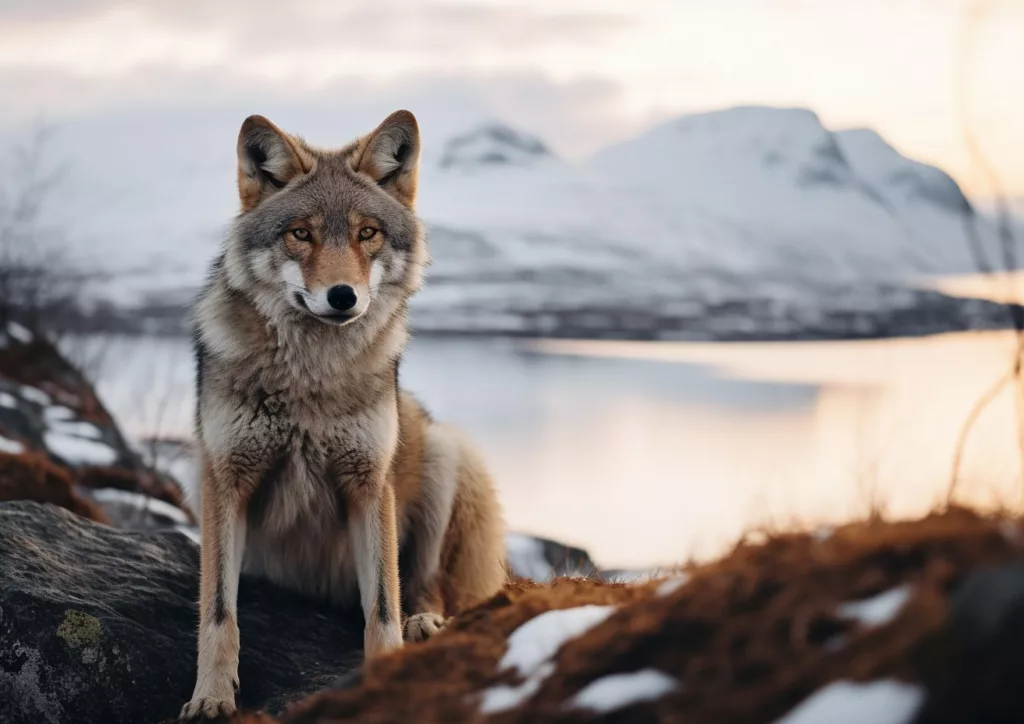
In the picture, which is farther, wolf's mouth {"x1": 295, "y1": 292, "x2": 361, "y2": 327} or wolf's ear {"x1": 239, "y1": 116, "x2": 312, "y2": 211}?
wolf's ear {"x1": 239, "y1": 116, "x2": 312, "y2": 211}

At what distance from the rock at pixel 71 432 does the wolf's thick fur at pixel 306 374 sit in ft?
23.7

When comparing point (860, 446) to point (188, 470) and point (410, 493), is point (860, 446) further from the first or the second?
point (188, 470)

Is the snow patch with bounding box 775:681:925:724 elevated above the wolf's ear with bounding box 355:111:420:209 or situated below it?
below

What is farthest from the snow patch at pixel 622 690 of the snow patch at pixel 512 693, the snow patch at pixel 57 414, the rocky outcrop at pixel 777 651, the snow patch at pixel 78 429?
the snow patch at pixel 57 414

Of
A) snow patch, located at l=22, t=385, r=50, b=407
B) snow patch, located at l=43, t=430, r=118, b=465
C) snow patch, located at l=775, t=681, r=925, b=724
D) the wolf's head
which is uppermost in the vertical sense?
the wolf's head

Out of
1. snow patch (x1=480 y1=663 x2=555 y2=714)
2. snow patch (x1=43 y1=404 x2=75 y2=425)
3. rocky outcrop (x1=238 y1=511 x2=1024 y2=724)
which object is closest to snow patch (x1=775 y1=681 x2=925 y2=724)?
rocky outcrop (x1=238 y1=511 x2=1024 y2=724)

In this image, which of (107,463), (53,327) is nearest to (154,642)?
(107,463)

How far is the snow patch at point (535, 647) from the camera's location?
2.93 metres

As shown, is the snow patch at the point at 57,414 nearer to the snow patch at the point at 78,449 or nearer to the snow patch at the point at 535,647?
the snow patch at the point at 78,449

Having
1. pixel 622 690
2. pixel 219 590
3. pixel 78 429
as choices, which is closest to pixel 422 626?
pixel 219 590

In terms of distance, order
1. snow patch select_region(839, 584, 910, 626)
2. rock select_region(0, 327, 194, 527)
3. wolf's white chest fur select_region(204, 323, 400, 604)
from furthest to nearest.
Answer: rock select_region(0, 327, 194, 527)
wolf's white chest fur select_region(204, 323, 400, 604)
snow patch select_region(839, 584, 910, 626)

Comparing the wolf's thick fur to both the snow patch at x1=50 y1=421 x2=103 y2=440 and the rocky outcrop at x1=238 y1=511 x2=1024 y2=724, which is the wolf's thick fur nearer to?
the rocky outcrop at x1=238 y1=511 x2=1024 y2=724

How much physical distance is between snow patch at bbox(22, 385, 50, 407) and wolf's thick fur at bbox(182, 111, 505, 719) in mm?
11617

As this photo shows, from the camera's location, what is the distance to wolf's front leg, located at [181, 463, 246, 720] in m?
4.85
